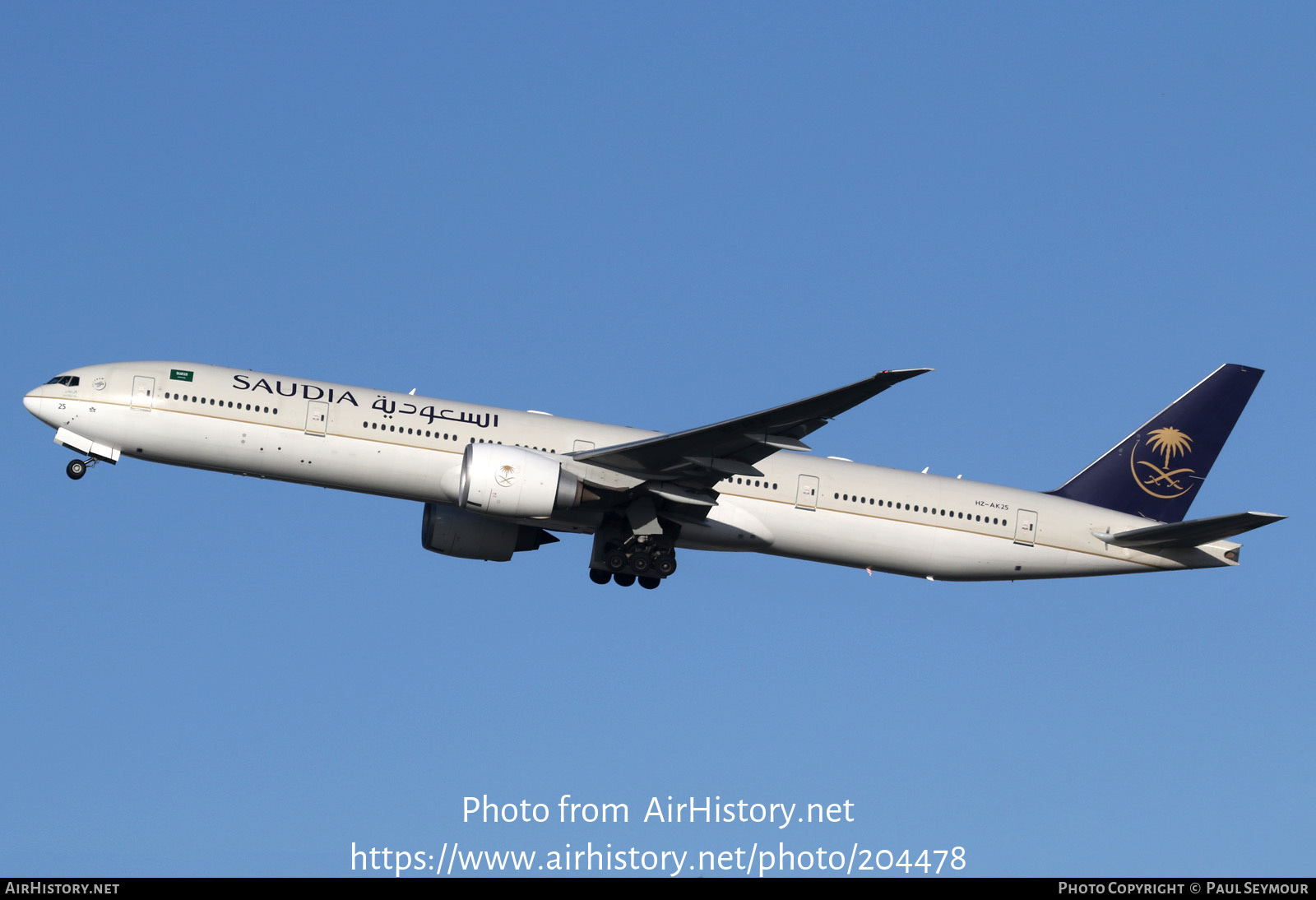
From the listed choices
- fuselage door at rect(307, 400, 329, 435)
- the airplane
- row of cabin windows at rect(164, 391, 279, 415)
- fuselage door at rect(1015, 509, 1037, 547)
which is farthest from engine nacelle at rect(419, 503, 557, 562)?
fuselage door at rect(1015, 509, 1037, 547)

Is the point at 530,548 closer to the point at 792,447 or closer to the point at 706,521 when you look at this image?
the point at 706,521

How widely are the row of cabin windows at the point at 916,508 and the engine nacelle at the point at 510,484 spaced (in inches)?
287

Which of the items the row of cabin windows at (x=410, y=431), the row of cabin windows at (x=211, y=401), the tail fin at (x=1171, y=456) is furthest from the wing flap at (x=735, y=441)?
the tail fin at (x=1171, y=456)

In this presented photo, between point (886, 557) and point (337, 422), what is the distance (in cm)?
1394

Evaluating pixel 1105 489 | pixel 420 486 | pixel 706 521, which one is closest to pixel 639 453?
pixel 706 521

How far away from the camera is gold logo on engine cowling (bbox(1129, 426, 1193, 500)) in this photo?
39031 millimetres

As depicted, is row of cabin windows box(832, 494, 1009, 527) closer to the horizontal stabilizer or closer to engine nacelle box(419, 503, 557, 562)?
the horizontal stabilizer

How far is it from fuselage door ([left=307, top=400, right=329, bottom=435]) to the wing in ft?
19.6

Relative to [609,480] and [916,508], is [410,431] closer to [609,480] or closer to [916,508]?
[609,480]

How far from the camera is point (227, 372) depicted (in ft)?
113

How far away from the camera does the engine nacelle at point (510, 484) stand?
32.1 meters

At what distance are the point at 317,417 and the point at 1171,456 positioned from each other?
23.0 meters
